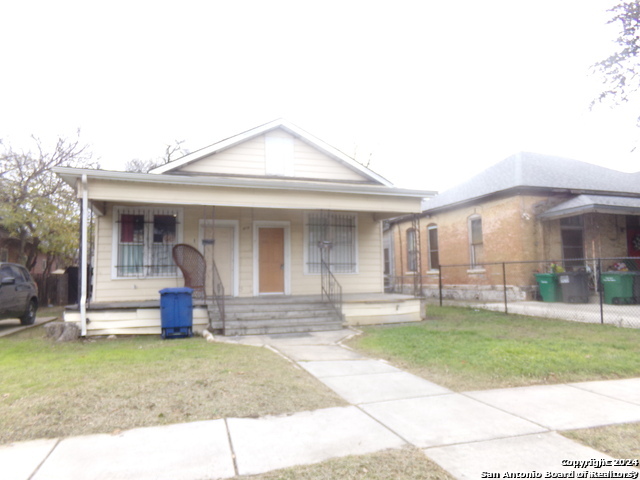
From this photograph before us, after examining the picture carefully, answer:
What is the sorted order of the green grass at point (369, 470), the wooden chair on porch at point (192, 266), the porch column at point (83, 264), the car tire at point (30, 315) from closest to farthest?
1. the green grass at point (369, 470)
2. the porch column at point (83, 264)
3. the wooden chair on porch at point (192, 266)
4. the car tire at point (30, 315)

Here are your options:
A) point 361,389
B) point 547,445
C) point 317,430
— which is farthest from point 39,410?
point 547,445

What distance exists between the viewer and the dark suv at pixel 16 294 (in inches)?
389

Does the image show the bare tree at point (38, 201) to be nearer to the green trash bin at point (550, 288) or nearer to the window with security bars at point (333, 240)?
the window with security bars at point (333, 240)

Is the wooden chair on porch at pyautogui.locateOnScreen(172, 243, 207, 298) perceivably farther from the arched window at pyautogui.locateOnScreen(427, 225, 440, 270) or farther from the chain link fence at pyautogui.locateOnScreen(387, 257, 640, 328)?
the arched window at pyautogui.locateOnScreen(427, 225, 440, 270)

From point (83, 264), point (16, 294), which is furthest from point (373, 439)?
point (16, 294)

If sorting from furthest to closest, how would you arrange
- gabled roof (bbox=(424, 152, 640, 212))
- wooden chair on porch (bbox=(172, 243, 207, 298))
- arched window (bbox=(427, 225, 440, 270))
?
1. arched window (bbox=(427, 225, 440, 270))
2. gabled roof (bbox=(424, 152, 640, 212))
3. wooden chair on porch (bbox=(172, 243, 207, 298))

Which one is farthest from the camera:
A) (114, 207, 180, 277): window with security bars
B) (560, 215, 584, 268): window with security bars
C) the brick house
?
(560, 215, 584, 268): window with security bars

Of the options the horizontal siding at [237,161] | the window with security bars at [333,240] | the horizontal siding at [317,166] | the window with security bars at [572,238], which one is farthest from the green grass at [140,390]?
the window with security bars at [572,238]

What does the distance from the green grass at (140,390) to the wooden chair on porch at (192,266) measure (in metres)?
3.35

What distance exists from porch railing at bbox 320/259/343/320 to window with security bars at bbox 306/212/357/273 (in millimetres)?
198

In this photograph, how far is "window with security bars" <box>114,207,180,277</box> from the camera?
35.0 feet

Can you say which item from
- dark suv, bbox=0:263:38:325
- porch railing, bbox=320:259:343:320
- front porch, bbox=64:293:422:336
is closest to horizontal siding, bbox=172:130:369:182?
porch railing, bbox=320:259:343:320

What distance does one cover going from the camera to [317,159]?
12953 millimetres

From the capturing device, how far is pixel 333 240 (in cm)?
1248
